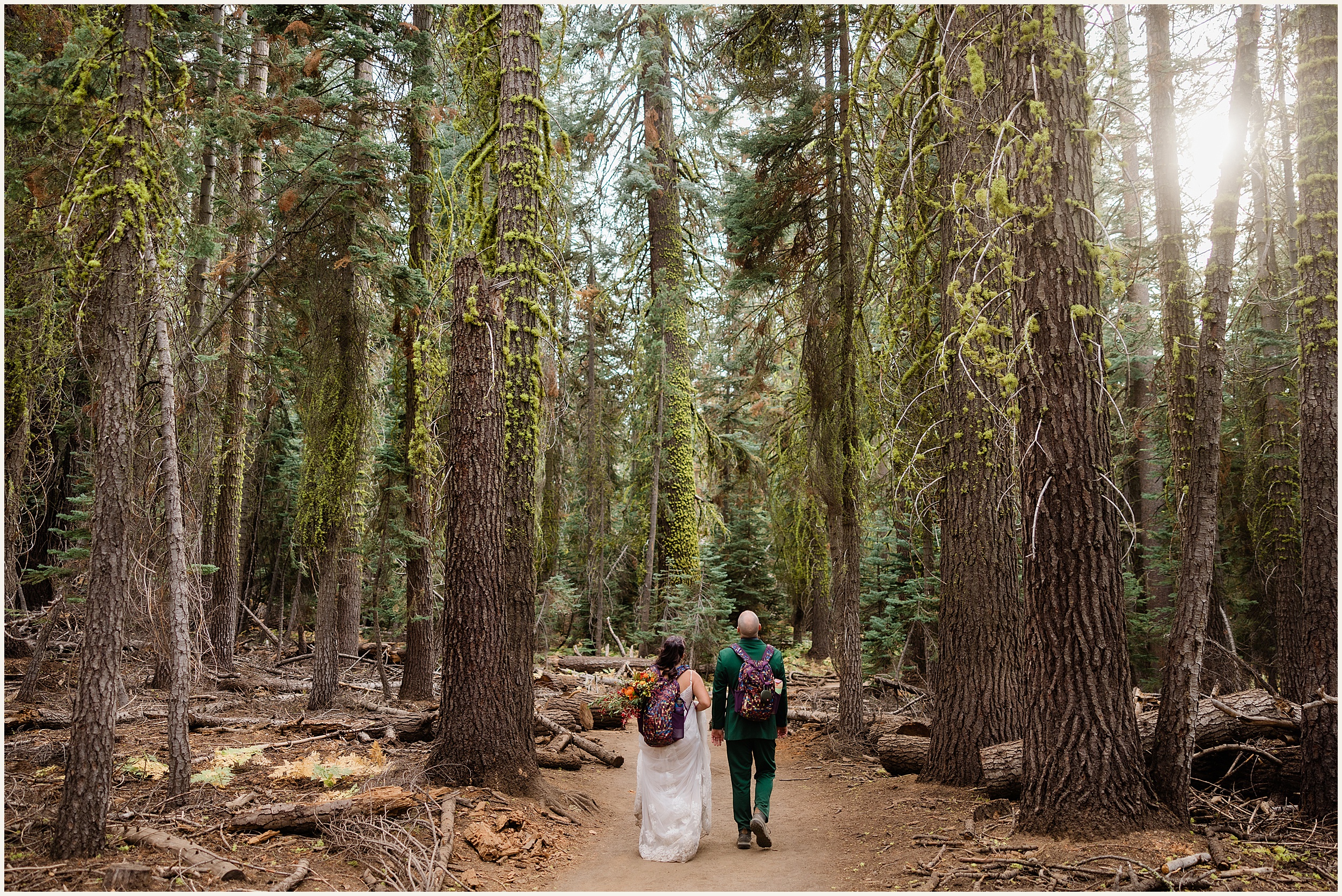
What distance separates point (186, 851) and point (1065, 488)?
20.7 feet

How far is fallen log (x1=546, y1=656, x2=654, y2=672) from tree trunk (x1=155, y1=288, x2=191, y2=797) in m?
10.0

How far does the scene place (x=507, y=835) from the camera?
20.4 feet

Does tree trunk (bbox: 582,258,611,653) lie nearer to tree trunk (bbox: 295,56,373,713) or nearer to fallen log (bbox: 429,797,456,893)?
tree trunk (bbox: 295,56,373,713)

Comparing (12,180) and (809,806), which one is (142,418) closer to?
(12,180)

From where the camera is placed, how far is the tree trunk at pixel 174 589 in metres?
6.11

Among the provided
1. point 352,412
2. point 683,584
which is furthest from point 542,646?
point 352,412

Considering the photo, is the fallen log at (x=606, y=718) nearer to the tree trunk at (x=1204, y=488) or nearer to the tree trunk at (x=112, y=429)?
the tree trunk at (x=112, y=429)

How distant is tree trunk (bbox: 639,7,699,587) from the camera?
14602 millimetres

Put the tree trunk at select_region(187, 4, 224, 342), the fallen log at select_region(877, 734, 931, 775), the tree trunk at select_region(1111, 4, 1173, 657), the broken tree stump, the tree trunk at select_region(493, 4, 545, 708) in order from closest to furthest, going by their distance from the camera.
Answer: the broken tree stump → the tree trunk at select_region(493, 4, 545, 708) → the fallen log at select_region(877, 734, 931, 775) → the tree trunk at select_region(187, 4, 224, 342) → the tree trunk at select_region(1111, 4, 1173, 657)

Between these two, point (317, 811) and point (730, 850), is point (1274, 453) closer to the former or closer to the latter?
point (730, 850)

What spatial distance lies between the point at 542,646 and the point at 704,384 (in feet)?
31.3

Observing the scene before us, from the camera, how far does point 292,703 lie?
458 inches

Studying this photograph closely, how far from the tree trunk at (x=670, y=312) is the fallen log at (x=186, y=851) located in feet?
31.5

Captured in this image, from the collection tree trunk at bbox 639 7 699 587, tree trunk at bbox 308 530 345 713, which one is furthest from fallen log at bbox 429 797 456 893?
tree trunk at bbox 639 7 699 587
